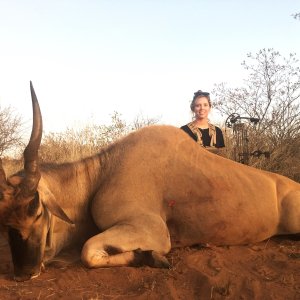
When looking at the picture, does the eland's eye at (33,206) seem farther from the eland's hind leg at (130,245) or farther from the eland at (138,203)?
the eland's hind leg at (130,245)

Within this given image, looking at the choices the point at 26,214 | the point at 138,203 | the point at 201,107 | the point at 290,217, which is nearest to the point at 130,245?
the point at 138,203

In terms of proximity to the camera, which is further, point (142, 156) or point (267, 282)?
point (142, 156)

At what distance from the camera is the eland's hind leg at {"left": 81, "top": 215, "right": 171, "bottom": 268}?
3518mm

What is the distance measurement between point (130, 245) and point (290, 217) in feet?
6.59

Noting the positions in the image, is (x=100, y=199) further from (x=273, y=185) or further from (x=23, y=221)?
(x=273, y=185)

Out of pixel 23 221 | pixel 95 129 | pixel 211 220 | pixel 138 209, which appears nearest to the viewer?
pixel 23 221

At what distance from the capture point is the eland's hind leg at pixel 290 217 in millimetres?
4707

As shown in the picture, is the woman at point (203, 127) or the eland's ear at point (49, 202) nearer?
the eland's ear at point (49, 202)

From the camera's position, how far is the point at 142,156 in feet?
14.3

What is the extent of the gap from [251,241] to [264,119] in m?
7.30

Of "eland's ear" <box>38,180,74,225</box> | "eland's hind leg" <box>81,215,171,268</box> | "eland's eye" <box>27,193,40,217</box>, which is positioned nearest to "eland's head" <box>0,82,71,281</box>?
"eland's eye" <box>27,193,40,217</box>

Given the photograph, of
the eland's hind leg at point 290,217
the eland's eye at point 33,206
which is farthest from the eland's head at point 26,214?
the eland's hind leg at point 290,217

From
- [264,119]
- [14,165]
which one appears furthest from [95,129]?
[264,119]

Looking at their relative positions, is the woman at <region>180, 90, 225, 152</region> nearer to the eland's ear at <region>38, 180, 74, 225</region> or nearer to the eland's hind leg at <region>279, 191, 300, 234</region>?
the eland's hind leg at <region>279, 191, 300, 234</region>
